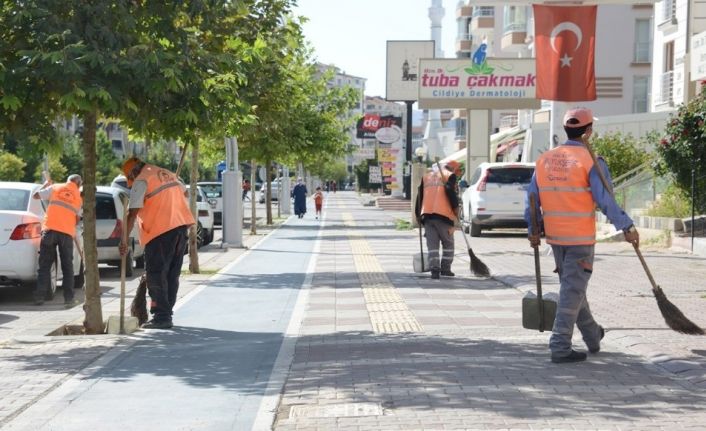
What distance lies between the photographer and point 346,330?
10.5m

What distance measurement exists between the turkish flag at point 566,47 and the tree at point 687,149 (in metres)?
1.72

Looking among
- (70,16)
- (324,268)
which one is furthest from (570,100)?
(70,16)

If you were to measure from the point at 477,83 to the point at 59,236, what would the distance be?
23130 millimetres

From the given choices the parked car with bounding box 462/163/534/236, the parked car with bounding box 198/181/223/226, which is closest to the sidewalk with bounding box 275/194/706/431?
the parked car with bounding box 462/163/534/236

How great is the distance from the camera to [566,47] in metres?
20.1

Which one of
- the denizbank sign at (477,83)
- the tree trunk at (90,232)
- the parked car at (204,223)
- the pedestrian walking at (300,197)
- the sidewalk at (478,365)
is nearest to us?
the sidewalk at (478,365)

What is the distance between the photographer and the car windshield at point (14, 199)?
14.7 metres

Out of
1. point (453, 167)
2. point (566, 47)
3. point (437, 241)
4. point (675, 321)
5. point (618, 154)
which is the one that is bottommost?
point (675, 321)

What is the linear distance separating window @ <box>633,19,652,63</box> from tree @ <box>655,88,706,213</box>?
3446 cm

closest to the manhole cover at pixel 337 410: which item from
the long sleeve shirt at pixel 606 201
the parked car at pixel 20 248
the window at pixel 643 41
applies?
the long sleeve shirt at pixel 606 201

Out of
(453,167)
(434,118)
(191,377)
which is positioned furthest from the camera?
(434,118)

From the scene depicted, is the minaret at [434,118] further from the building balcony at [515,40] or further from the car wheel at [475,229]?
the car wheel at [475,229]

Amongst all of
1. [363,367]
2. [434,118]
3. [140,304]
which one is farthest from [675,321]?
[434,118]

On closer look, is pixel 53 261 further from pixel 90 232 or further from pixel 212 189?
pixel 212 189
